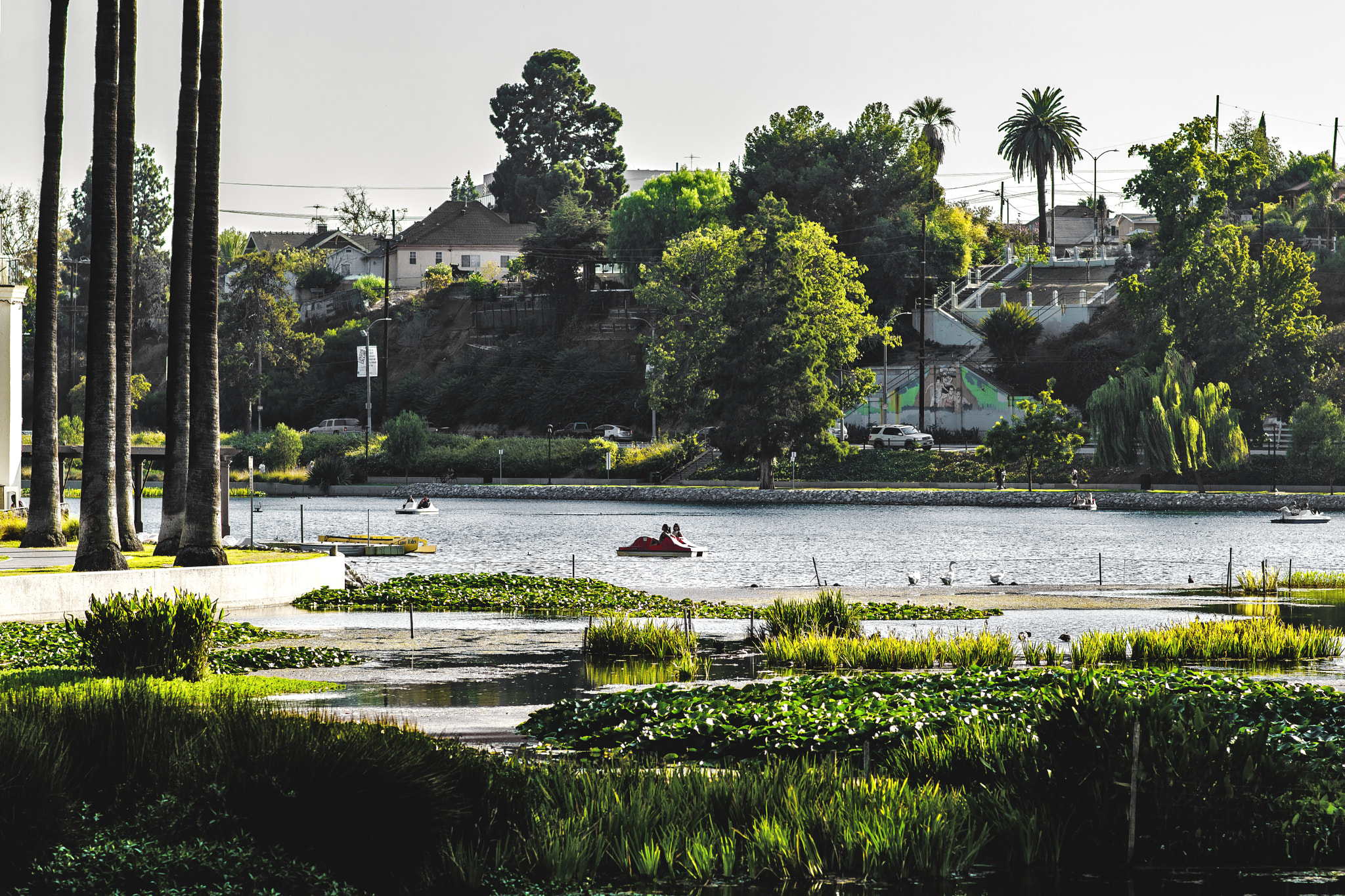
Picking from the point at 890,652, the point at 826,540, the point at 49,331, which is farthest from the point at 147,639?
the point at 826,540

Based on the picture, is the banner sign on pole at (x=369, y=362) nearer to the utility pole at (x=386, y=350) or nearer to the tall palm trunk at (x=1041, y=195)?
the utility pole at (x=386, y=350)

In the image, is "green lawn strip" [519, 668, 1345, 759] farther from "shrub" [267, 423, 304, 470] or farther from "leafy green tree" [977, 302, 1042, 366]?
"shrub" [267, 423, 304, 470]

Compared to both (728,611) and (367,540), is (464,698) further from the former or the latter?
(367,540)

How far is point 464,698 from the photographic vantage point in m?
18.2

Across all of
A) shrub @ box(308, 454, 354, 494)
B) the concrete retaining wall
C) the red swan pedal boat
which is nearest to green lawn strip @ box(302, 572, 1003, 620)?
the concrete retaining wall

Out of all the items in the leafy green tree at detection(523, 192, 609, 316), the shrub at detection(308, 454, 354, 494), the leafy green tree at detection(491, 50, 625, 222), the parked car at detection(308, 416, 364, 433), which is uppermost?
the leafy green tree at detection(491, 50, 625, 222)

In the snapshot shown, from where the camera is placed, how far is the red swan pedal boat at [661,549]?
55.2 metres

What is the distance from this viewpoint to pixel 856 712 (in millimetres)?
14828

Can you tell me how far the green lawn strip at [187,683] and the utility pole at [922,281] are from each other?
87.7 m

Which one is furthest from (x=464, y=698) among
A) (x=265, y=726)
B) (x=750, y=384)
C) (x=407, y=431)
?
(x=407, y=431)

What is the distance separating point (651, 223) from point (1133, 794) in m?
129

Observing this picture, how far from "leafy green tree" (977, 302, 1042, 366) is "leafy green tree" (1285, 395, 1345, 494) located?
2259cm

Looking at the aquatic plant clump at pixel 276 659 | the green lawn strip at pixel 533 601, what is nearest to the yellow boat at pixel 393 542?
the green lawn strip at pixel 533 601

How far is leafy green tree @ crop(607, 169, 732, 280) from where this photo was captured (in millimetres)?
137625
